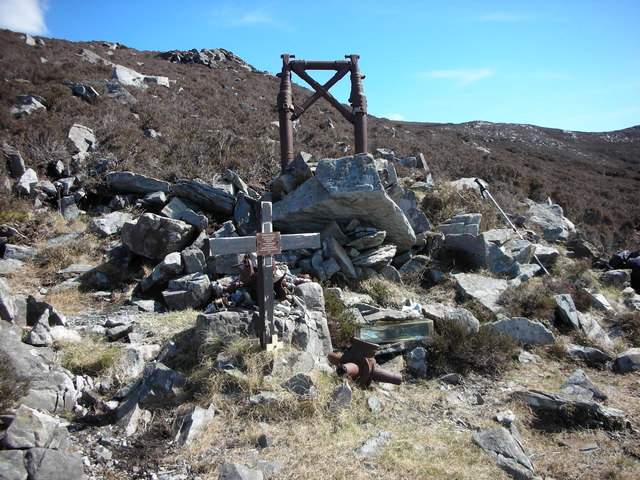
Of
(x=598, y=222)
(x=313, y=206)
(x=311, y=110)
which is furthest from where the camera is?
(x=311, y=110)

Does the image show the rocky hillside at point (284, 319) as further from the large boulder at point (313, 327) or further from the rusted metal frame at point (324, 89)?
the rusted metal frame at point (324, 89)

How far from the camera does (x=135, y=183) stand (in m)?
10.1

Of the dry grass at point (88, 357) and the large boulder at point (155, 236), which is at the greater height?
the large boulder at point (155, 236)

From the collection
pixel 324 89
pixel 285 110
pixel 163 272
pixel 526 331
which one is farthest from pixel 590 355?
pixel 324 89

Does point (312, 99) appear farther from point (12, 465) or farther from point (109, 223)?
point (12, 465)

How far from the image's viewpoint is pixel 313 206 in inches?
331

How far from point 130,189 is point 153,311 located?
178 inches

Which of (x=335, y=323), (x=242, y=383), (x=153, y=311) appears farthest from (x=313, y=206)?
(x=242, y=383)

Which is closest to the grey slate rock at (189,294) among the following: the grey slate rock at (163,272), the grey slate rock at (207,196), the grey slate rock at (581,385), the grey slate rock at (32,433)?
the grey slate rock at (163,272)

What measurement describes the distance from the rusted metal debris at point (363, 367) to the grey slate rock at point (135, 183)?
23.0 feet

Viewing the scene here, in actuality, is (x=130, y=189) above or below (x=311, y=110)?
below

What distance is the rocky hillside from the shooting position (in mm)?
3850

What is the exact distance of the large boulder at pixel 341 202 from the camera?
819cm

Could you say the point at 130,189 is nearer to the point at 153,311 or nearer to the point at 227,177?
the point at 227,177
